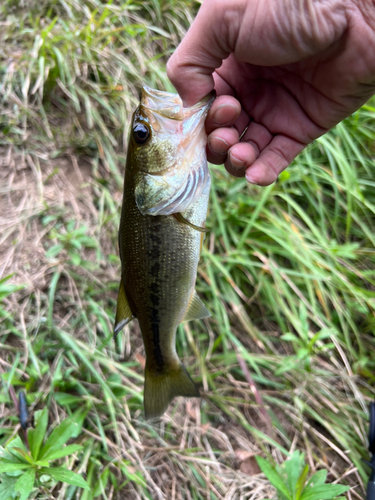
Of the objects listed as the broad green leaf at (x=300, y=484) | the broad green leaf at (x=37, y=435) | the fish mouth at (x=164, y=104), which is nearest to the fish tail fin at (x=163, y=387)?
the broad green leaf at (x=37, y=435)

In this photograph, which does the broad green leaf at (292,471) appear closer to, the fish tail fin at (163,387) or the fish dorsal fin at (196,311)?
the fish tail fin at (163,387)

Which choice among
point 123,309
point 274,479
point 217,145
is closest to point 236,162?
point 217,145

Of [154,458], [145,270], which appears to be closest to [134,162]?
[145,270]

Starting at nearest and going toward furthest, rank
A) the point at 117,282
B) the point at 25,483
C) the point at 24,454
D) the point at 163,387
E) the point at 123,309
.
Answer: the point at 25,483 → the point at 24,454 → the point at 123,309 → the point at 163,387 → the point at 117,282

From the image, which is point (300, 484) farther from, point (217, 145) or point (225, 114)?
point (225, 114)

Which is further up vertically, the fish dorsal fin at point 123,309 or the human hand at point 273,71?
the human hand at point 273,71

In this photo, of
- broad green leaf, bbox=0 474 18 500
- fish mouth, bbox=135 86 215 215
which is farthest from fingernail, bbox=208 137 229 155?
broad green leaf, bbox=0 474 18 500
